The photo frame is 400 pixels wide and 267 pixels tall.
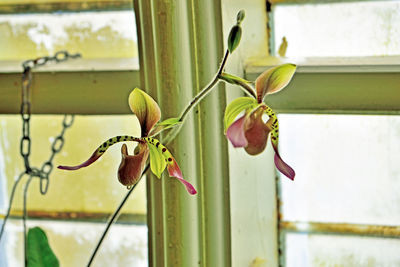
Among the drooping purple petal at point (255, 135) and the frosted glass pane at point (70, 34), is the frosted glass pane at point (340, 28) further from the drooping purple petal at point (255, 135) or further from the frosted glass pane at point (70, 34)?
the drooping purple petal at point (255, 135)

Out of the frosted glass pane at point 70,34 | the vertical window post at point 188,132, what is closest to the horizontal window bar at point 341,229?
the vertical window post at point 188,132

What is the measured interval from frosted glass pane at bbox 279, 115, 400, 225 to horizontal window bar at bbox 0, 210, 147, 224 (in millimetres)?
385

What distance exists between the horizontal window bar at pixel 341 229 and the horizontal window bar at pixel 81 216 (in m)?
0.37

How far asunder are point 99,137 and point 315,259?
60cm

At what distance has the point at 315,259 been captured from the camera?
144cm

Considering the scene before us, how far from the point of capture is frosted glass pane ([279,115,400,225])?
4.36ft

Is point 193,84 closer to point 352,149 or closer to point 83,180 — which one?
point 352,149

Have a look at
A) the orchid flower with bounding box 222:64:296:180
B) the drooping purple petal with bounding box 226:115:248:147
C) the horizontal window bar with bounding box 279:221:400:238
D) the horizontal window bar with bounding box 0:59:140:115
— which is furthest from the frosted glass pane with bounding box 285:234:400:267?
the drooping purple petal with bounding box 226:115:248:147

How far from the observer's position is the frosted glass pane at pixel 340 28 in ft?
4.14

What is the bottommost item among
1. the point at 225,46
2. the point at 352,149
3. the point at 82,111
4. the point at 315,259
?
the point at 315,259

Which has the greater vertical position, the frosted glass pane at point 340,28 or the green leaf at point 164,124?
the frosted glass pane at point 340,28

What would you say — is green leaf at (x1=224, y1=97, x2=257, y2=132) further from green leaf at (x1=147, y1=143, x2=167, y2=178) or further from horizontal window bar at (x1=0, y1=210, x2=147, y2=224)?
horizontal window bar at (x1=0, y1=210, x2=147, y2=224)

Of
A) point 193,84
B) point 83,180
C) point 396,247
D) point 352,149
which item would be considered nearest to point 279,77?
point 193,84

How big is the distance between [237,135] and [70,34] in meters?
0.86
